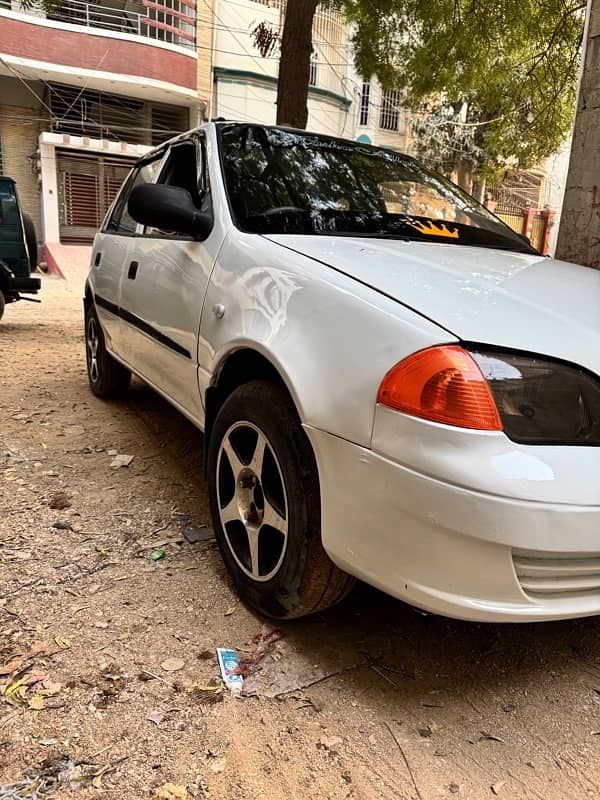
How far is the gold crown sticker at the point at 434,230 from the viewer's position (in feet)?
9.29

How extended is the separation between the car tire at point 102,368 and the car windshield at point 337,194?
217cm

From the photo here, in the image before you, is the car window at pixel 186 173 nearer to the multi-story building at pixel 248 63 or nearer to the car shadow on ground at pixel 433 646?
the car shadow on ground at pixel 433 646

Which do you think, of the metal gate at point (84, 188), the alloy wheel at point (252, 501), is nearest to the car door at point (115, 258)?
the alloy wheel at point (252, 501)

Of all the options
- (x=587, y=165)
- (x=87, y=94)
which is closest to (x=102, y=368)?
(x=587, y=165)

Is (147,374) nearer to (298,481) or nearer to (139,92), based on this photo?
(298,481)

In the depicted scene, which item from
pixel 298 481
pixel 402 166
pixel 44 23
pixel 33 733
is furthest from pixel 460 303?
pixel 44 23

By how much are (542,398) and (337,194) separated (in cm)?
164

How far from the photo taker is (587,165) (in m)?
3.35

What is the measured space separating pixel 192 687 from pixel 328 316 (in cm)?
117

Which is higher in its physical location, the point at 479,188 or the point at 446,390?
the point at 479,188

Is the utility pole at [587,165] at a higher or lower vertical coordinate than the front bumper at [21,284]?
higher

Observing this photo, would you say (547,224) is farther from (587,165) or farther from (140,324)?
(140,324)

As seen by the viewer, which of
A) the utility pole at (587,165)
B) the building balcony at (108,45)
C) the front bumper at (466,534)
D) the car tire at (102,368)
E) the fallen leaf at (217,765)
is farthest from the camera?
the building balcony at (108,45)

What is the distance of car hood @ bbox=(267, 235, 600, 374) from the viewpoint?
1.67m
